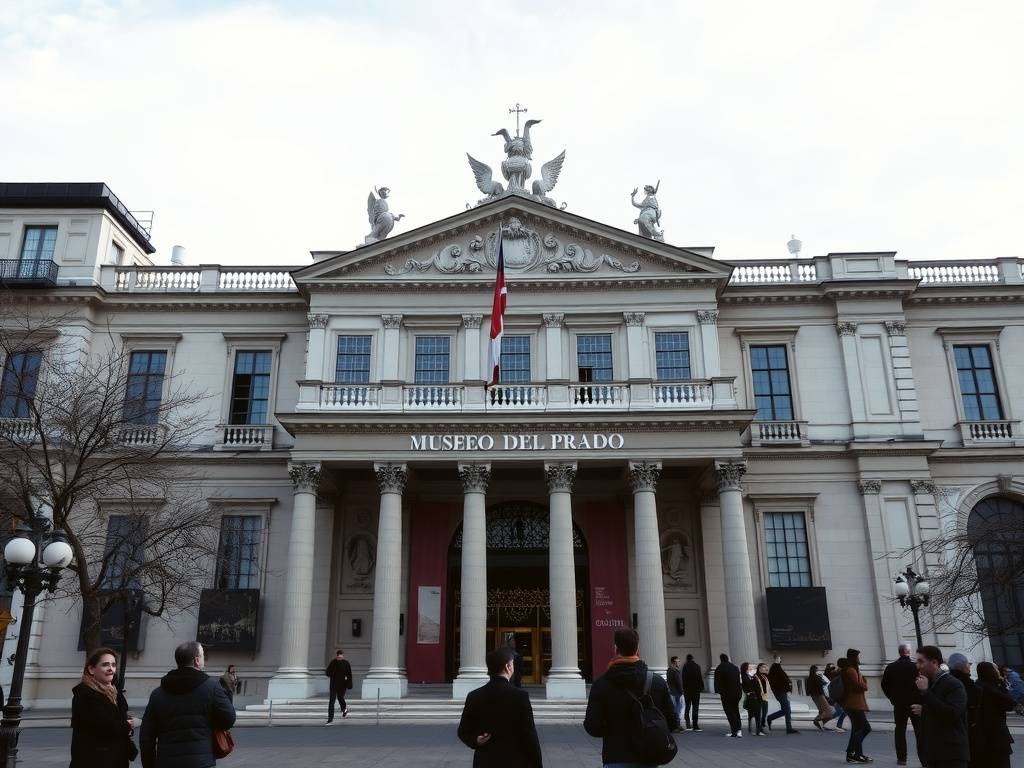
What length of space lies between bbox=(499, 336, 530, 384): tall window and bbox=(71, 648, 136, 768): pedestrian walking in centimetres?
2381

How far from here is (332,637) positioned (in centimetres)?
2942

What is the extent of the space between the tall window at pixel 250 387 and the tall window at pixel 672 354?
14836mm

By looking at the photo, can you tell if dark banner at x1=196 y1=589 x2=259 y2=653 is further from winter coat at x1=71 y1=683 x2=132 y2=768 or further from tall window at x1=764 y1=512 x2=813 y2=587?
winter coat at x1=71 y1=683 x2=132 y2=768

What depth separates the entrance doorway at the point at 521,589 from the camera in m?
30.0

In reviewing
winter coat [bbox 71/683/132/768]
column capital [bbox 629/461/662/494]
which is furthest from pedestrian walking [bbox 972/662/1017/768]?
column capital [bbox 629/461/662/494]

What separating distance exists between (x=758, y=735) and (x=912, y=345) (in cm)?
1833

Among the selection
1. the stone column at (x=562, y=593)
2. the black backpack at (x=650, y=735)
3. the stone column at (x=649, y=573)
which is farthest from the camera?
the stone column at (x=649, y=573)

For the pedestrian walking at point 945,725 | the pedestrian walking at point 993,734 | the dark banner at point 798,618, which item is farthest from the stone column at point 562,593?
the pedestrian walking at point 945,725

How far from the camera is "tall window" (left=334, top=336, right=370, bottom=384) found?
30.9 metres

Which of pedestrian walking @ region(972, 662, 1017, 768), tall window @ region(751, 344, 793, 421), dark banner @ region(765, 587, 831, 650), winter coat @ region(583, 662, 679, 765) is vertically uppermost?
tall window @ region(751, 344, 793, 421)

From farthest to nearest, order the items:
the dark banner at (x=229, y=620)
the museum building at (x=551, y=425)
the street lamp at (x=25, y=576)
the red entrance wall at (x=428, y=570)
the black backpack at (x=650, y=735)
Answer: the red entrance wall at (x=428, y=570)
the dark banner at (x=229, y=620)
the museum building at (x=551, y=425)
the street lamp at (x=25, y=576)
the black backpack at (x=650, y=735)

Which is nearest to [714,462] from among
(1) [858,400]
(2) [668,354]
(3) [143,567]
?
(2) [668,354]

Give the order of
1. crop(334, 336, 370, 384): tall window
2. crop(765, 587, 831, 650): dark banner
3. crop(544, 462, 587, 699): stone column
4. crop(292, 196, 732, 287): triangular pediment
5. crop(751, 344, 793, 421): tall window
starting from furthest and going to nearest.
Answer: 1. crop(751, 344, 793, 421): tall window
2. crop(292, 196, 732, 287): triangular pediment
3. crop(334, 336, 370, 384): tall window
4. crop(765, 587, 831, 650): dark banner
5. crop(544, 462, 587, 699): stone column

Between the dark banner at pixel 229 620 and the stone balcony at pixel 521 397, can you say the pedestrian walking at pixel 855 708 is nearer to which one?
the stone balcony at pixel 521 397
